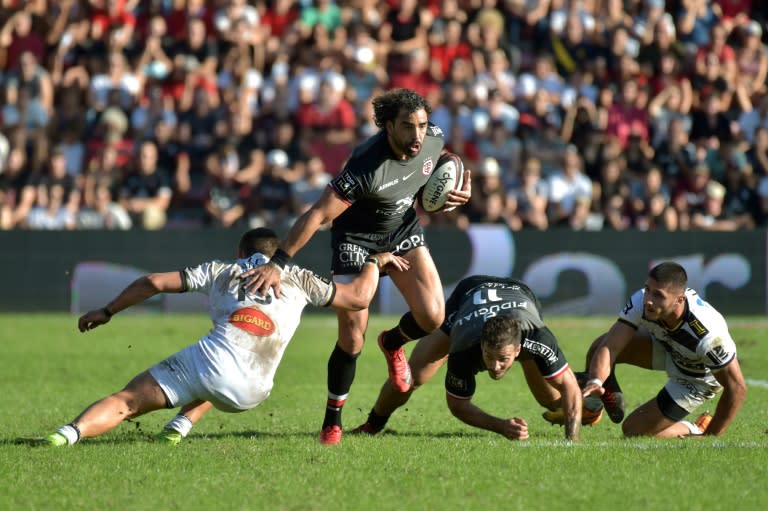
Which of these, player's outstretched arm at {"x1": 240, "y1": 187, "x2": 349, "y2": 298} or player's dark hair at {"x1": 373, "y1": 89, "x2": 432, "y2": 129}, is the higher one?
player's dark hair at {"x1": 373, "y1": 89, "x2": 432, "y2": 129}

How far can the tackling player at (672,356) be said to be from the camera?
28.0 ft

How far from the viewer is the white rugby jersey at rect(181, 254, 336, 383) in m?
7.59

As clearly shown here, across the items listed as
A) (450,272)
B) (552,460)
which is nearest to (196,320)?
(450,272)

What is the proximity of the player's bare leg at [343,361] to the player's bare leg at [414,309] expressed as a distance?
369 millimetres

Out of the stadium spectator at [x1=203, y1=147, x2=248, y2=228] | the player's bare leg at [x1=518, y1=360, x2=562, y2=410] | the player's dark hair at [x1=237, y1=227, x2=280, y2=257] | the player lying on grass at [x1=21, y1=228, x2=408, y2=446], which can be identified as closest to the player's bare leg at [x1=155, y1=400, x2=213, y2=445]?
the player lying on grass at [x1=21, y1=228, x2=408, y2=446]

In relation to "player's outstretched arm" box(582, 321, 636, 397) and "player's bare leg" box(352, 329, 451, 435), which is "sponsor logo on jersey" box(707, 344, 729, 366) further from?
"player's bare leg" box(352, 329, 451, 435)

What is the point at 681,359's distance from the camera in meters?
9.19

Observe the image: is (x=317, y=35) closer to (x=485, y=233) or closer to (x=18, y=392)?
(x=485, y=233)

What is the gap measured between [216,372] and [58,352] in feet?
25.7

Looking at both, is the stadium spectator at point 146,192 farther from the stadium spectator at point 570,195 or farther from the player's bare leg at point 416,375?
the player's bare leg at point 416,375

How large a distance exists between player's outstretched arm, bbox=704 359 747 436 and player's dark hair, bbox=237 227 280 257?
10.4 ft

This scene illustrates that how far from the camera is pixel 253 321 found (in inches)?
299

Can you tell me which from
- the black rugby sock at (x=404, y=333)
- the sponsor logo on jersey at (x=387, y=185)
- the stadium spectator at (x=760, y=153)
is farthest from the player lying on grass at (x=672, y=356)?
the stadium spectator at (x=760, y=153)

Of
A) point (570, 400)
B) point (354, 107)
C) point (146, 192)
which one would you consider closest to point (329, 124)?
point (354, 107)
